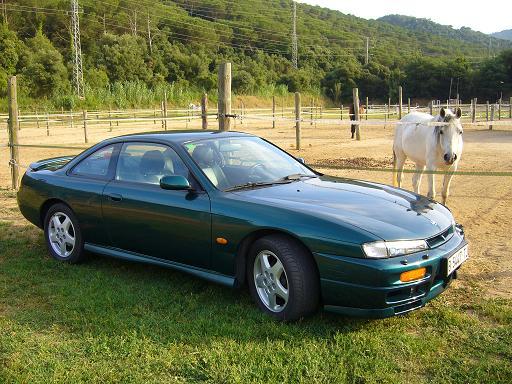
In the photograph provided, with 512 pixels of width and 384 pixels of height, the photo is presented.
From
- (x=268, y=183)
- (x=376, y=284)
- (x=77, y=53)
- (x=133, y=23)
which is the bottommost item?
(x=376, y=284)

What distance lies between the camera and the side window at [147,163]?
4.90m

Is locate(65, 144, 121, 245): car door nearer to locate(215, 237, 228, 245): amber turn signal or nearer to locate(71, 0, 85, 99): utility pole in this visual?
locate(215, 237, 228, 245): amber turn signal

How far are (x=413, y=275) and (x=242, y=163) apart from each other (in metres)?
1.93

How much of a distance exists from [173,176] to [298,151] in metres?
13.9

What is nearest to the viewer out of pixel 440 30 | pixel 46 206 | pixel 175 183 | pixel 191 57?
pixel 175 183

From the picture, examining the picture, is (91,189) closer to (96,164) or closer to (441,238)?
(96,164)

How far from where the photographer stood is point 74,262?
562cm

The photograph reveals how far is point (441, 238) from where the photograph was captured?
4.04m

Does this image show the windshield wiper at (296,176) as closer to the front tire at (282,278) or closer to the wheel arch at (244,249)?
the wheel arch at (244,249)

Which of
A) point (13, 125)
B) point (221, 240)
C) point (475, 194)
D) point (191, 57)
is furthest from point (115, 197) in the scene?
point (191, 57)

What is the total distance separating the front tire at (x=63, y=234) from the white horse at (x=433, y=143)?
433 cm

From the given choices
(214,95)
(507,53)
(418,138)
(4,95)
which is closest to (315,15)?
(507,53)

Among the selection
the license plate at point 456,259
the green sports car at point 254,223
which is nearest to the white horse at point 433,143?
the green sports car at point 254,223

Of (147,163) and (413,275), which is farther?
(147,163)
